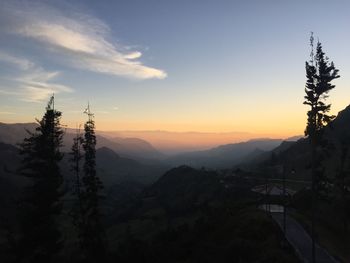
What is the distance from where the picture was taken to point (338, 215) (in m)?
57.7

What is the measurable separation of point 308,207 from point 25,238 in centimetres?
4667

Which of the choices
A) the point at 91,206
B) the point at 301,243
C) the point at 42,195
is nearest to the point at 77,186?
the point at 91,206

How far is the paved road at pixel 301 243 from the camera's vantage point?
36.6 meters

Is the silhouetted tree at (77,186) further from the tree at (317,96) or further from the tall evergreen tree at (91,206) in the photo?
the tree at (317,96)

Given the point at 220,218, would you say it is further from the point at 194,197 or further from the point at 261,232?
the point at 194,197

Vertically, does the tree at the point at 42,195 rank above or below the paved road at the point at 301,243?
above

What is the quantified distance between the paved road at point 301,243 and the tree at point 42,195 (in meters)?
22.1

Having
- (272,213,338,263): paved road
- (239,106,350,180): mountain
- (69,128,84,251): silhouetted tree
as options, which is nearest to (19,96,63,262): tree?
(69,128,84,251): silhouetted tree

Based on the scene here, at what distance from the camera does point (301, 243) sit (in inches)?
1635

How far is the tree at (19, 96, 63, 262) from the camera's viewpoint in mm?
35000

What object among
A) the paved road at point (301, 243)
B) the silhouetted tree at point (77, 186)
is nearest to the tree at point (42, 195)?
→ the silhouetted tree at point (77, 186)

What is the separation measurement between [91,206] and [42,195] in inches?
462

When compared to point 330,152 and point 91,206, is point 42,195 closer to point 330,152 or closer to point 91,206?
point 91,206

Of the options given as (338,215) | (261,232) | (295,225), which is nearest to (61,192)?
(261,232)
